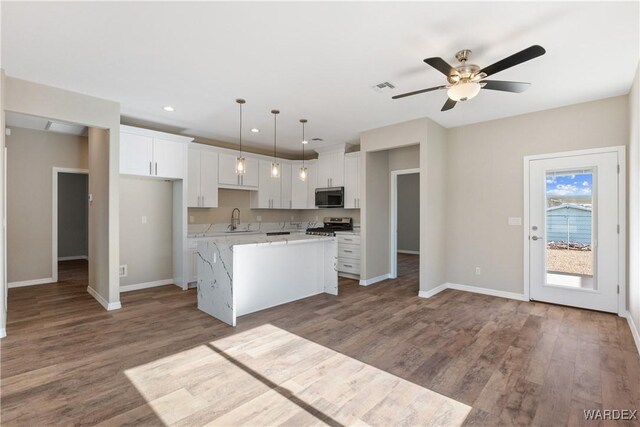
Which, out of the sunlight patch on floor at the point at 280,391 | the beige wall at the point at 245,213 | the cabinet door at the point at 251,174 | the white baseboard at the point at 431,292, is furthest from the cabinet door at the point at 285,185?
the sunlight patch on floor at the point at 280,391

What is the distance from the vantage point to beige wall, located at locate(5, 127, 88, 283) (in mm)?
5219

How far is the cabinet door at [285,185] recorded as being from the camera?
6828mm

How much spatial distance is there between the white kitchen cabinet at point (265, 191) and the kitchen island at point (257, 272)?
2.25 meters

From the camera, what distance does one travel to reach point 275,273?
163 inches

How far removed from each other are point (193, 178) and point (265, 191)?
1579 mm

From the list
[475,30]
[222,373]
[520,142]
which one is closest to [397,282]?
[520,142]

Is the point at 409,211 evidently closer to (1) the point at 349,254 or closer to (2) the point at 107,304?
(1) the point at 349,254

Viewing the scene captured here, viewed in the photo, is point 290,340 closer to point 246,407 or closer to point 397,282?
point 246,407

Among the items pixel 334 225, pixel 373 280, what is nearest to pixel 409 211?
pixel 334 225

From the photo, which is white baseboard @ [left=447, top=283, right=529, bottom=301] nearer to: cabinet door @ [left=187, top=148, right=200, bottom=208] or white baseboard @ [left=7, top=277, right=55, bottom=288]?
cabinet door @ [left=187, top=148, right=200, bottom=208]

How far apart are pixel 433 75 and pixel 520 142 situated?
219 centimetres

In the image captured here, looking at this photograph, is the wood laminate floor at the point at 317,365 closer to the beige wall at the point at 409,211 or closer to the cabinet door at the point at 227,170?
the cabinet door at the point at 227,170

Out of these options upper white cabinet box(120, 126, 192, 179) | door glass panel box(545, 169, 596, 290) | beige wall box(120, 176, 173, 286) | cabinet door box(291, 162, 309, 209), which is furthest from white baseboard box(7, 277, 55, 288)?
door glass panel box(545, 169, 596, 290)

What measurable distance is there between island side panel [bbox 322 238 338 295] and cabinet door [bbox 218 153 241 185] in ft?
7.81
